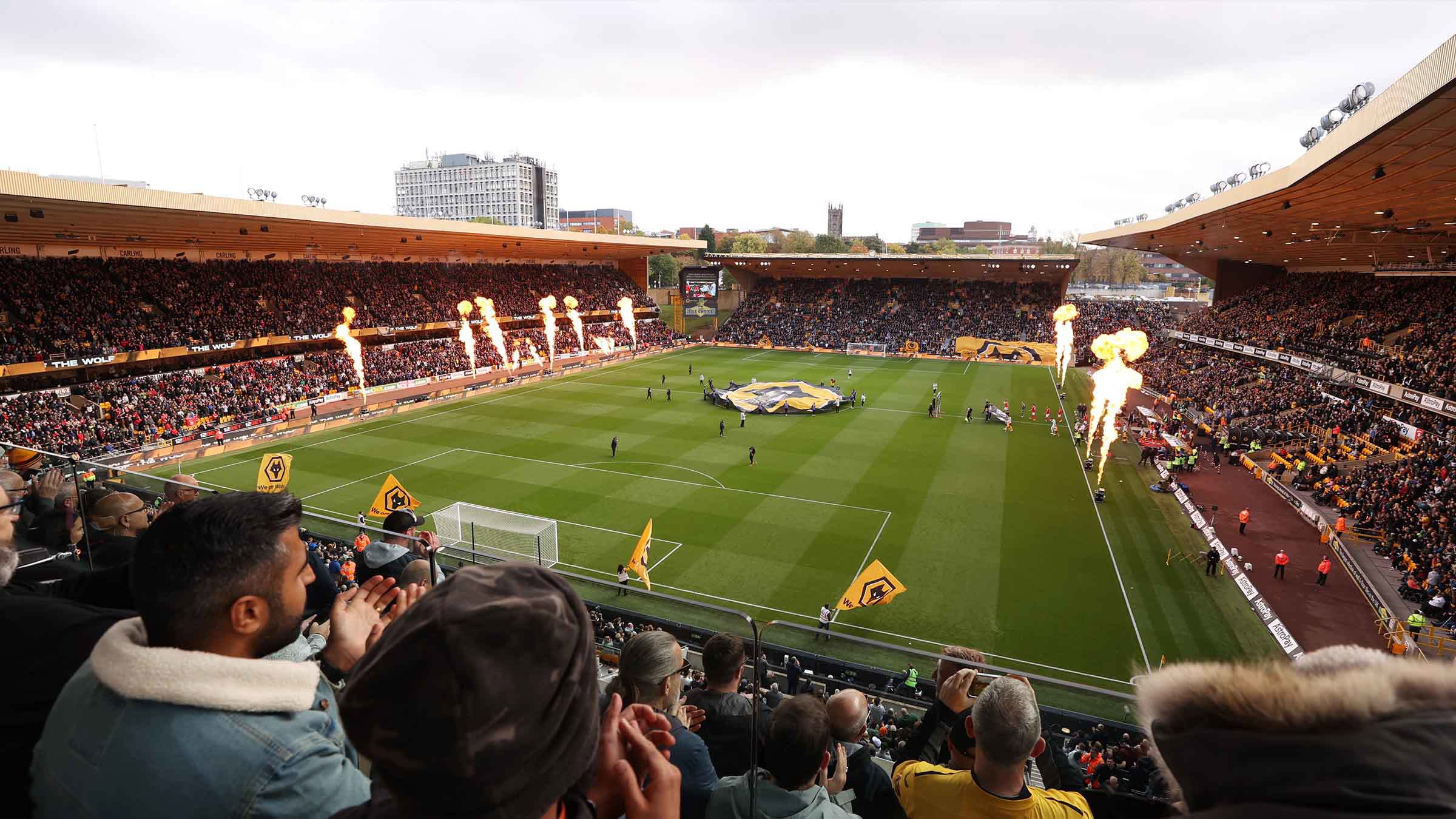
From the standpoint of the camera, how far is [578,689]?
1436 mm

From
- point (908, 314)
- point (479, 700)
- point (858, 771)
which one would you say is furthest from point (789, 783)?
point (908, 314)

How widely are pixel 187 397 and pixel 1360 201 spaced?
2000 inches

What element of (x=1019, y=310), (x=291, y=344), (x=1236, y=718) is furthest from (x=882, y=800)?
(x=1019, y=310)

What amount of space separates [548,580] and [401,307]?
5846cm

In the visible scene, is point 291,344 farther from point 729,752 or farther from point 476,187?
point 476,187

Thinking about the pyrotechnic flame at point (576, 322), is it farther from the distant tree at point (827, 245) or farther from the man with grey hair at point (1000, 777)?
the distant tree at point (827, 245)

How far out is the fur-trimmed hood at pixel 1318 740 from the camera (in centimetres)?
112

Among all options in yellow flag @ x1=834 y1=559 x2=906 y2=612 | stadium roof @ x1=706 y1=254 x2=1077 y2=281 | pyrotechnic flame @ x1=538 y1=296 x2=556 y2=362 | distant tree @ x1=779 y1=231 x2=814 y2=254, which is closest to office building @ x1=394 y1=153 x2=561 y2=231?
distant tree @ x1=779 y1=231 x2=814 y2=254

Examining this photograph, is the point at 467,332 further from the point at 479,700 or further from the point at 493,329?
the point at 479,700

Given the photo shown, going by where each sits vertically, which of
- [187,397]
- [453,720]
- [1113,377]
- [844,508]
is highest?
[453,720]

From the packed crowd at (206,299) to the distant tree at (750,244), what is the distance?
6930 centimetres

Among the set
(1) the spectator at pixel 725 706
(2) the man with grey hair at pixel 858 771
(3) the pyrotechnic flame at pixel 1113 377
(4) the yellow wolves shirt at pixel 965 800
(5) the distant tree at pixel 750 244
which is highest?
(5) the distant tree at pixel 750 244

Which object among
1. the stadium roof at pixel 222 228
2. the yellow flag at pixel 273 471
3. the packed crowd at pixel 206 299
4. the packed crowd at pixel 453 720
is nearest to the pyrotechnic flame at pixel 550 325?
the packed crowd at pixel 206 299

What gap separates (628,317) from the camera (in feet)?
220
